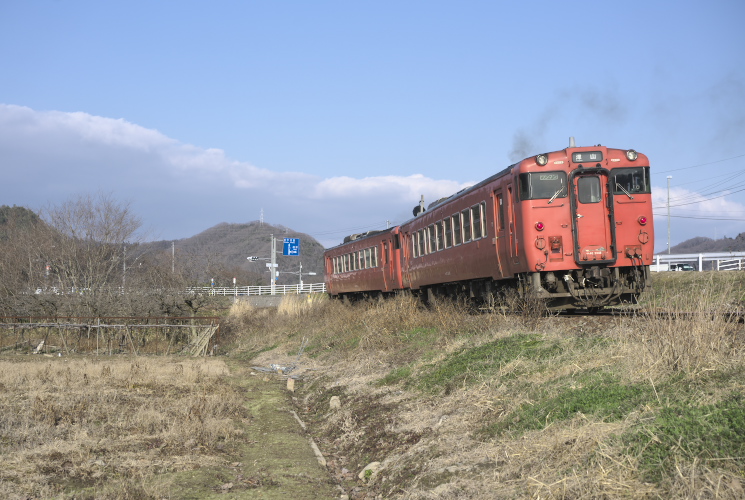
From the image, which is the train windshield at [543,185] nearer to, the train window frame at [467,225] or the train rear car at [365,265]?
the train window frame at [467,225]

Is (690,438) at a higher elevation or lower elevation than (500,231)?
lower

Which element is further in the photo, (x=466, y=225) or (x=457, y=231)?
(x=457, y=231)

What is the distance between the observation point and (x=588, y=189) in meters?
13.0

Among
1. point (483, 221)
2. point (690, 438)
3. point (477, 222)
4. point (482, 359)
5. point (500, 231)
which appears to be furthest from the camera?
point (477, 222)

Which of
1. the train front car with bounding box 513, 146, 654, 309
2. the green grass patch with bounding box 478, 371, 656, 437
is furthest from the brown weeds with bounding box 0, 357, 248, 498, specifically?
the train front car with bounding box 513, 146, 654, 309

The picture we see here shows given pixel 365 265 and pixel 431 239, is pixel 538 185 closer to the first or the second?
pixel 431 239

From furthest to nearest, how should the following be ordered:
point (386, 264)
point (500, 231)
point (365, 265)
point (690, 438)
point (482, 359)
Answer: point (365, 265)
point (386, 264)
point (500, 231)
point (482, 359)
point (690, 438)

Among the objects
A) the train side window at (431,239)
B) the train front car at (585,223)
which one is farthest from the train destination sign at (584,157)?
the train side window at (431,239)

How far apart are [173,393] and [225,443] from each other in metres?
4.57

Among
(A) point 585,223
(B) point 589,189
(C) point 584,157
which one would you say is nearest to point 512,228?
(A) point 585,223

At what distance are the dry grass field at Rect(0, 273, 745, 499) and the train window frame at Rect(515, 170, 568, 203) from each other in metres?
2.33

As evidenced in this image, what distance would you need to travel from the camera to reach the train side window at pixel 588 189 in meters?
13.0

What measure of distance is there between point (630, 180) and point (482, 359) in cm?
576

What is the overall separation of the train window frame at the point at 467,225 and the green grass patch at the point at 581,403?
933cm
